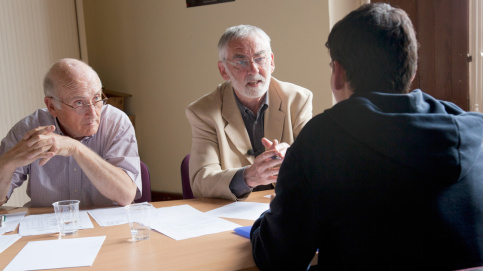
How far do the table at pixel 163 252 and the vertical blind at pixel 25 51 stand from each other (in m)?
2.68

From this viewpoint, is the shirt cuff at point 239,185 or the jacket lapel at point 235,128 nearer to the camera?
the shirt cuff at point 239,185

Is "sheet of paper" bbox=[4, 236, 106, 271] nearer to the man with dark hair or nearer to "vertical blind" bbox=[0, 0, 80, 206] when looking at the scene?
the man with dark hair

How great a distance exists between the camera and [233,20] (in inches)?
156

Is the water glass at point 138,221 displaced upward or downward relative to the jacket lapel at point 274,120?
downward

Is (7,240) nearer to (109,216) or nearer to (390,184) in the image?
(109,216)

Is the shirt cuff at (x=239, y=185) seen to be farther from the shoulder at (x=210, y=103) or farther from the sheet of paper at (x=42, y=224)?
→ the sheet of paper at (x=42, y=224)

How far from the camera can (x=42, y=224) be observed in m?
1.74

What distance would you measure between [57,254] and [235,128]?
1213 millimetres

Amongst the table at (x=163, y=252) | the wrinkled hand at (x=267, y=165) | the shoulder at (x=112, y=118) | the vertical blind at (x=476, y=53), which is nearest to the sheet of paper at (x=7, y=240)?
the table at (x=163, y=252)

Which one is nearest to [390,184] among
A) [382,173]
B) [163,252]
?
[382,173]

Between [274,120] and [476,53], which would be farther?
[476,53]

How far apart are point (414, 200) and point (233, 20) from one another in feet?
10.5

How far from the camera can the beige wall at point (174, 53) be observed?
3.60 m

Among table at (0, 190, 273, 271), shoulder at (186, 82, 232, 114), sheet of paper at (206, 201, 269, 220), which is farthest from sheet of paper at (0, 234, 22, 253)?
shoulder at (186, 82, 232, 114)
